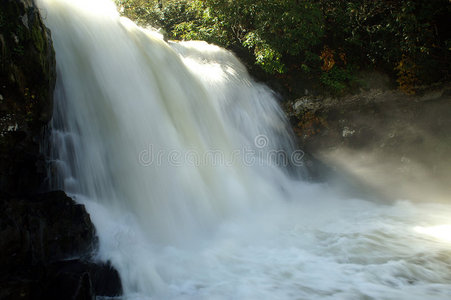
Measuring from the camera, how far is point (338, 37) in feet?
29.3

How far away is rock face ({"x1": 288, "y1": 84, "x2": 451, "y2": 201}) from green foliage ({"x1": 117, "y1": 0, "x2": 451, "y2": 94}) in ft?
1.64

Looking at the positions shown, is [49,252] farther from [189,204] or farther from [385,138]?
[385,138]

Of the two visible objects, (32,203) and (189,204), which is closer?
(32,203)

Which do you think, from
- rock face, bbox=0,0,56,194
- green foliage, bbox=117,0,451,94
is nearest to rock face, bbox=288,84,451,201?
green foliage, bbox=117,0,451,94

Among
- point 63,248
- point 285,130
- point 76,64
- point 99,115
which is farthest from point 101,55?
point 285,130

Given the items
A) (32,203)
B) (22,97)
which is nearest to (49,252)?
(32,203)

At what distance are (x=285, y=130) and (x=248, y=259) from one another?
16.8 feet

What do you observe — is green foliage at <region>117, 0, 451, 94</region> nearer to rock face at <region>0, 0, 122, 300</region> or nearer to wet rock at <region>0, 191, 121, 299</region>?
rock face at <region>0, 0, 122, 300</region>

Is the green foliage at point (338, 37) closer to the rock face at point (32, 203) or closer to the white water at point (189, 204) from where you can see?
the white water at point (189, 204)

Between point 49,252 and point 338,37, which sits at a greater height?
point 338,37

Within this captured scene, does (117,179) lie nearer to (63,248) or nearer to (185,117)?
(63,248)

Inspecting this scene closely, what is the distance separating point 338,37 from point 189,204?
22.0ft

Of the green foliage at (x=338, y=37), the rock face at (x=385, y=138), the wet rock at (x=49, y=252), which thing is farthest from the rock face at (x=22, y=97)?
the rock face at (x=385, y=138)

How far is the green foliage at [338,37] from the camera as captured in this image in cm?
777
